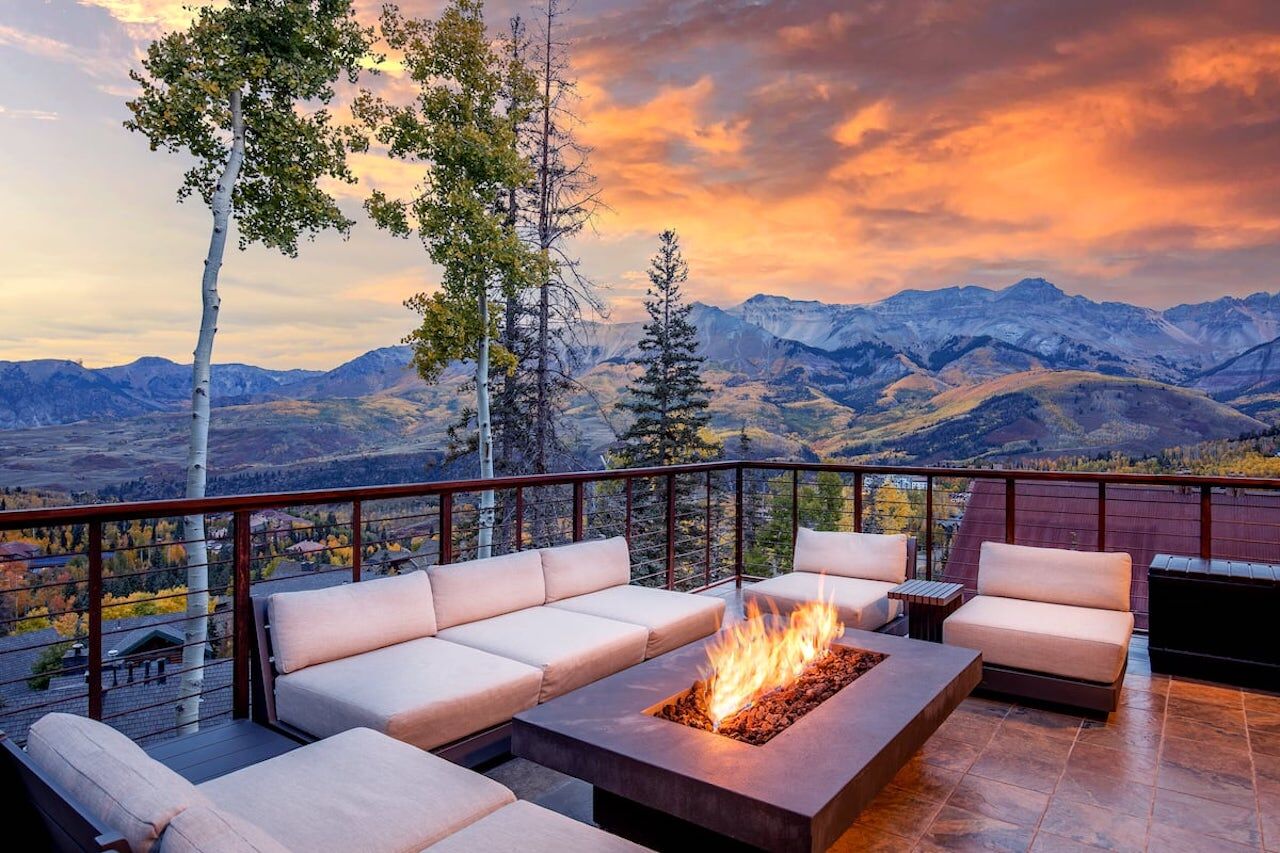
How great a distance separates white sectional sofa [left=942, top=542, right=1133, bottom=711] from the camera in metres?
3.39

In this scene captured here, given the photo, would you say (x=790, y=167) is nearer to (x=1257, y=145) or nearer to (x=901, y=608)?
(x=1257, y=145)

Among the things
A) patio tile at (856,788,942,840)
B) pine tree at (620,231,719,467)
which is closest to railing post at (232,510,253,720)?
patio tile at (856,788,942,840)

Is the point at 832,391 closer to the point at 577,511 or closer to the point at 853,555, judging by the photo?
the point at 853,555

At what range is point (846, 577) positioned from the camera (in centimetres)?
470

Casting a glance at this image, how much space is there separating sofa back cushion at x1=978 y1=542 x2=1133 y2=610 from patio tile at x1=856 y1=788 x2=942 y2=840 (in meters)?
1.86

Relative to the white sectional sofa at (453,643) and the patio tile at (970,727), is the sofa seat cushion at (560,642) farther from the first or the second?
the patio tile at (970,727)

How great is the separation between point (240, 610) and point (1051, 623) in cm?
369

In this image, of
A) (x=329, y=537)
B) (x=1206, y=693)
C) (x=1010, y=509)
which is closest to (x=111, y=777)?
(x=1206, y=693)

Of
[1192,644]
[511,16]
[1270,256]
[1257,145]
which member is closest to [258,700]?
[1192,644]

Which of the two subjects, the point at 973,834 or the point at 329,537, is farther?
the point at 329,537

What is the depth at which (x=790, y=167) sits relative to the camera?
35.4ft

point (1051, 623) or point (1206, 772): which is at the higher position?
point (1051, 623)

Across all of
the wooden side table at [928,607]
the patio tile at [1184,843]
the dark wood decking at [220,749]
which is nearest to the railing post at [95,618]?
the dark wood decking at [220,749]

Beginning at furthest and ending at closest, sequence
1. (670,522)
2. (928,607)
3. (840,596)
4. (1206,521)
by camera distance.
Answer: (670,522)
(1206,521)
(840,596)
(928,607)
